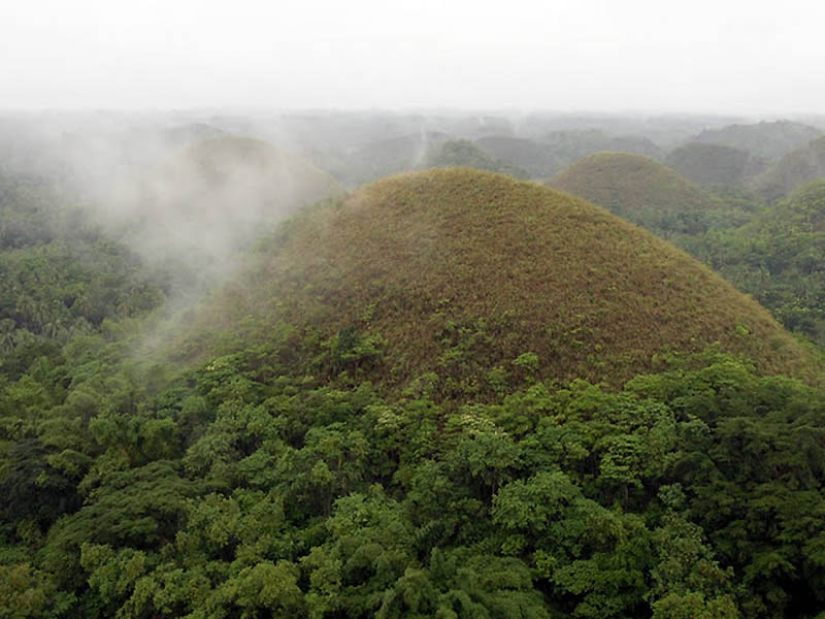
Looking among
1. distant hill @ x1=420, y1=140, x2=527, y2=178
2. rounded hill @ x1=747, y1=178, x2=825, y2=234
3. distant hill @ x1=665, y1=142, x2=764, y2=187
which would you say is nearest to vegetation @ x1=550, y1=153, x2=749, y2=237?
rounded hill @ x1=747, y1=178, x2=825, y2=234

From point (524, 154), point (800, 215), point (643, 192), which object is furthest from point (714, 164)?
point (800, 215)

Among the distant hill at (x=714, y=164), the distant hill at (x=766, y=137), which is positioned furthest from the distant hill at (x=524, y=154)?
the distant hill at (x=766, y=137)

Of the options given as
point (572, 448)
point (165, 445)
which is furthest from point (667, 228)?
point (165, 445)

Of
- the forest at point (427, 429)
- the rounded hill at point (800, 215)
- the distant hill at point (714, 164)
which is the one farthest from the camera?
the distant hill at point (714, 164)

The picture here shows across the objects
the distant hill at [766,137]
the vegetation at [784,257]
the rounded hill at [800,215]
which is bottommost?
the vegetation at [784,257]

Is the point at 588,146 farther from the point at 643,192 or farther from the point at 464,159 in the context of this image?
the point at 643,192

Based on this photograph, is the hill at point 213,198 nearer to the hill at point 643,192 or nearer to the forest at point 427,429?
the forest at point 427,429

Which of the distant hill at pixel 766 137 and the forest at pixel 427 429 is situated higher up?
the distant hill at pixel 766 137

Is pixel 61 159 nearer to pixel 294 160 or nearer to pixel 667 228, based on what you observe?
pixel 294 160
